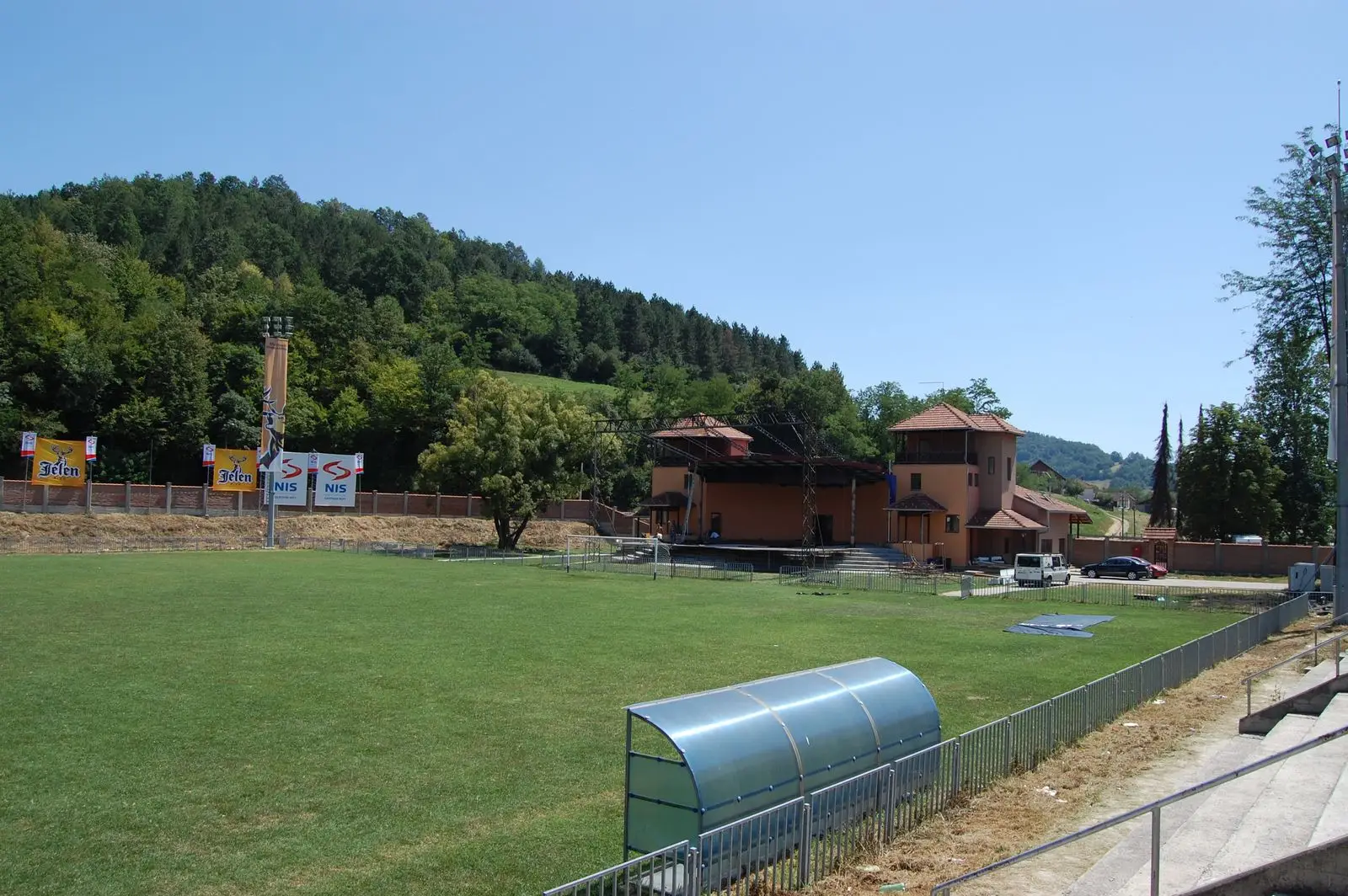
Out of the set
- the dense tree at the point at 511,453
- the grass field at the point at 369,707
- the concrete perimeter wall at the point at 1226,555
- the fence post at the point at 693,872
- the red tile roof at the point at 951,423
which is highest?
the red tile roof at the point at 951,423

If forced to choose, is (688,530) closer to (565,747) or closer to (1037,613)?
(1037,613)

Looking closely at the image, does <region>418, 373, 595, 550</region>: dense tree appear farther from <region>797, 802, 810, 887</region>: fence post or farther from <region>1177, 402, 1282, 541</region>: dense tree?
<region>797, 802, 810, 887</region>: fence post

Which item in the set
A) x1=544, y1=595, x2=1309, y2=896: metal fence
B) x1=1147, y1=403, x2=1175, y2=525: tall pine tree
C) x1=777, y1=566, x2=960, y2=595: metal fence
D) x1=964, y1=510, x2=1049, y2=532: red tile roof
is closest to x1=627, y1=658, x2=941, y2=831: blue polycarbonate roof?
x1=544, y1=595, x2=1309, y2=896: metal fence

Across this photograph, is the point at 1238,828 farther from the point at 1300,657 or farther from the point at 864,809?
the point at 1300,657

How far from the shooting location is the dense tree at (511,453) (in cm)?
6312

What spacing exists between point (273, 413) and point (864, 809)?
58592mm

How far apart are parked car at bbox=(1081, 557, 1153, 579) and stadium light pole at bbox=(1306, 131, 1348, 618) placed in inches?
1085

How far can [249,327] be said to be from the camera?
9231 centimetres

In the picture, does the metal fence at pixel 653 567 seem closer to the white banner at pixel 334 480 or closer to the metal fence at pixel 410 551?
the metal fence at pixel 410 551

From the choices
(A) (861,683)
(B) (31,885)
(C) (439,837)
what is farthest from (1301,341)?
(B) (31,885)

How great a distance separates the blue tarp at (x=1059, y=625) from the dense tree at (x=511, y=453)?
Answer: 3788cm

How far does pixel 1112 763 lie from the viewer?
13133 millimetres

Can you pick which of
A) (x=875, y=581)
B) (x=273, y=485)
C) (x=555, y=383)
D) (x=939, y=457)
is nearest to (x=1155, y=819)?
(x=875, y=581)

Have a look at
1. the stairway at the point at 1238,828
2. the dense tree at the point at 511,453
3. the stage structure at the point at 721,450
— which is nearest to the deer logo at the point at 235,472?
the dense tree at the point at 511,453
